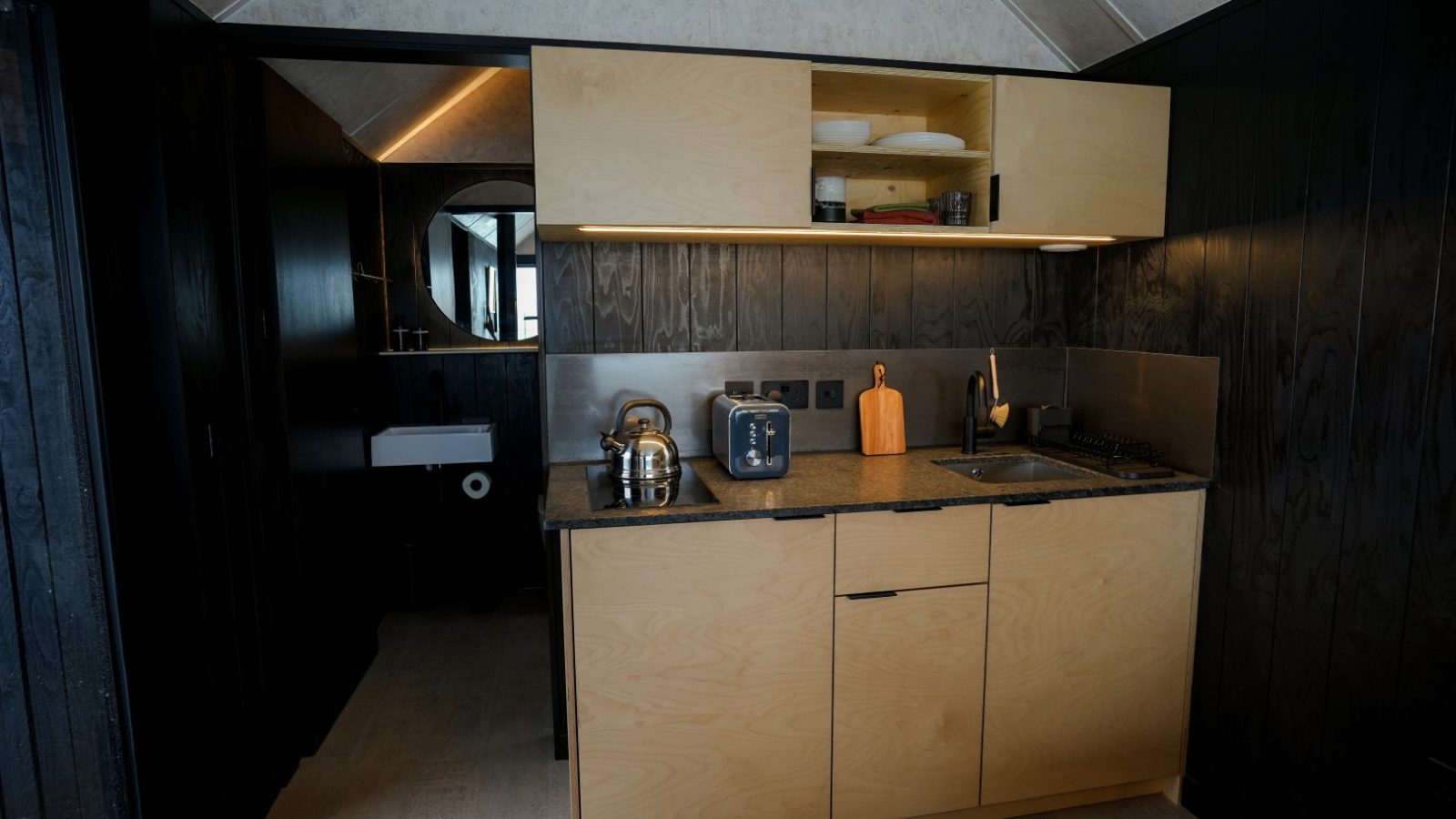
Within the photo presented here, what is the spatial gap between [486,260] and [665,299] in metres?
1.75

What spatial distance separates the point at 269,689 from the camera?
2.23 m

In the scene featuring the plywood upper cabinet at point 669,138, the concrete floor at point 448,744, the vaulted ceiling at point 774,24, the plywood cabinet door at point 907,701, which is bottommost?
the concrete floor at point 448,744

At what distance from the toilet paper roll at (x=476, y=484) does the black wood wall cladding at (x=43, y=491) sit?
2155mm

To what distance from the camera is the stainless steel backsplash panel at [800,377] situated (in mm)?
2400

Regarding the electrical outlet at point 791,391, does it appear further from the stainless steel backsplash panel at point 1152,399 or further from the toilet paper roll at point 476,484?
the toilet paper roll at point 476,484

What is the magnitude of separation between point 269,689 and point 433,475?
61.4 inches

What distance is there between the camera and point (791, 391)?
99.9 inches

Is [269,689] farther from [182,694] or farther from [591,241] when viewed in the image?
[591,241]

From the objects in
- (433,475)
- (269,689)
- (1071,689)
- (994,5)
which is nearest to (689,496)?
(1071,689)

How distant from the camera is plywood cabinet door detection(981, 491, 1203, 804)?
2020 millimetres

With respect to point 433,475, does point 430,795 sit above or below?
below

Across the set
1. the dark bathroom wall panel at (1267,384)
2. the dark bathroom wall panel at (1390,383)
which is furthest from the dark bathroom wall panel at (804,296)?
the dark bathroom wall panel at (1390,383)

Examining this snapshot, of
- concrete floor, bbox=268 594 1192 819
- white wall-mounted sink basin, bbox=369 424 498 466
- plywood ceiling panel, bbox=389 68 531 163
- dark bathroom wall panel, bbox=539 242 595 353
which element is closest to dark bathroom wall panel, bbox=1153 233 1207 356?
concrete floor, bbox=268 594 1192 819

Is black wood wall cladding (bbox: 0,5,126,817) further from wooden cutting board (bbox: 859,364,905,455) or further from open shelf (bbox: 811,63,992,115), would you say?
wooden cutting board (bbox: 859,364,905,455)
